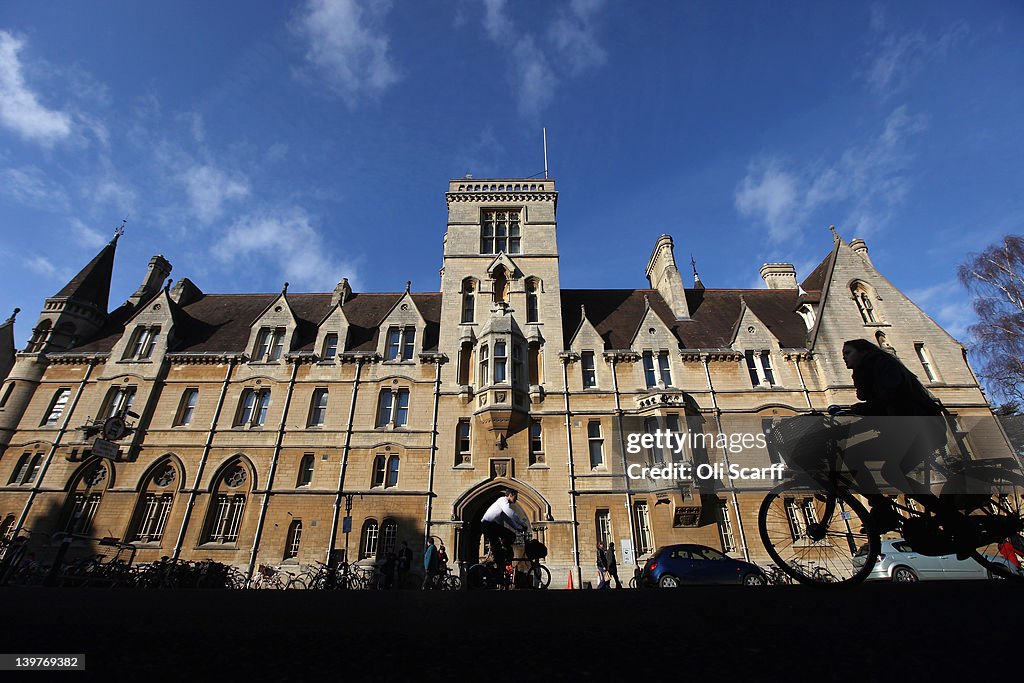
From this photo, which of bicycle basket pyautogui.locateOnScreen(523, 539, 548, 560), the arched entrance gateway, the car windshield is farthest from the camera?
the arched entrance gateway

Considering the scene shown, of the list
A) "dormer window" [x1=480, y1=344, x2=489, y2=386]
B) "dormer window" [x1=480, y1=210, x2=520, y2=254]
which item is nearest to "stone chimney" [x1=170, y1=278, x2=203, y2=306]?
"dormer window" [x1=480, y1=210, x2=520, y2=254]

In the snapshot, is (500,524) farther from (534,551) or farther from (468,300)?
(468,300)

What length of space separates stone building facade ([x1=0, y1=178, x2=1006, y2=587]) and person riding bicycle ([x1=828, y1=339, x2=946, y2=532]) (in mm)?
15696

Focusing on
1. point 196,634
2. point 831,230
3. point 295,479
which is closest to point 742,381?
point 831,230

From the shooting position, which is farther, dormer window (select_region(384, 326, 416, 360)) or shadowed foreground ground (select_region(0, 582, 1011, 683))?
dormer window (select_region(384, 326, 416, 360))

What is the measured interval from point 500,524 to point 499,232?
17.3m

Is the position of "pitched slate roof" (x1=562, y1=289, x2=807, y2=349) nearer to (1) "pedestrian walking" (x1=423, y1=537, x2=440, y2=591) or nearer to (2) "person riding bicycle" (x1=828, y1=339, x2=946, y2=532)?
(1) "pedestrian walking" (x1=423, y1=537, x2=440, y2=591)

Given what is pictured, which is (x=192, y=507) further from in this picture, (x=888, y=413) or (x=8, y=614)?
(x=888, y=413)

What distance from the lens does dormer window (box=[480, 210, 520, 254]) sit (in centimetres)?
2805

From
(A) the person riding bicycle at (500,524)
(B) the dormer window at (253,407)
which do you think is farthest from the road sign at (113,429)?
(A) the person riding bicycle at (500,524)

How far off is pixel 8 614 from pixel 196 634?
226cm

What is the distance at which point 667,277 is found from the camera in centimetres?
2856

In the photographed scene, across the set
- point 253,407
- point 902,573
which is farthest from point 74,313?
point 902,573

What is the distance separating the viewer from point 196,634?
2.78m
